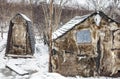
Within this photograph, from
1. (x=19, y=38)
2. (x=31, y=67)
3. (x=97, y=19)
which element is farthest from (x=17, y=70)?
(x=97, y=19)

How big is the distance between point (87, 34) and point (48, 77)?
6.82 ft

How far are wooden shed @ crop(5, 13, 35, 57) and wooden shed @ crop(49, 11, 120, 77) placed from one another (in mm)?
4184

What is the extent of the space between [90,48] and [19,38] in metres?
5.08

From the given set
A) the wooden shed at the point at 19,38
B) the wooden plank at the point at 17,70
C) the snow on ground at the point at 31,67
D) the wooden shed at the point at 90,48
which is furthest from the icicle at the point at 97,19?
the wooden shed at the point at 19,38

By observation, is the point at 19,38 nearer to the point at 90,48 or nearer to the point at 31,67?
the point at 31,67

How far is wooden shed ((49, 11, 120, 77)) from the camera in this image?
9156mm

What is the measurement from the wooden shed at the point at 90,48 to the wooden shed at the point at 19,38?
4.18 metres

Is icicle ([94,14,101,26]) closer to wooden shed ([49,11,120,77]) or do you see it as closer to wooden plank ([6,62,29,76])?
wooden shed ([49,11,120,77])

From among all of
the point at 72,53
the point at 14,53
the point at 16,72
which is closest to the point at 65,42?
the point at 72,53

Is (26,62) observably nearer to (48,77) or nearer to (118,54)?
(48,77)

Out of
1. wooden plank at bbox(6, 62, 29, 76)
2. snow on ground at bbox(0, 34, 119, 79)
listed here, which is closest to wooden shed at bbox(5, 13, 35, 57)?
snow on ground at bbox(0, 34, 119, 79)

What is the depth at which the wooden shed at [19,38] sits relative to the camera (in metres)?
13.1

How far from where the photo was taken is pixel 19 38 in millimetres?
13156

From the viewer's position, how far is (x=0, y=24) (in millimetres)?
22812
